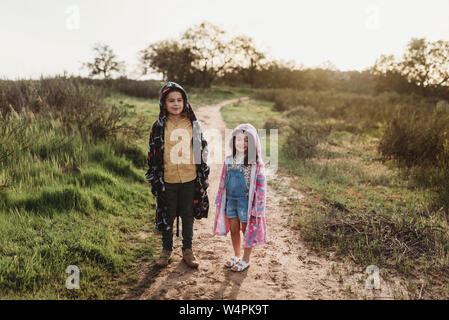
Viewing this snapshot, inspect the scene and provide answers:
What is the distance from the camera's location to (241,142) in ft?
10.4

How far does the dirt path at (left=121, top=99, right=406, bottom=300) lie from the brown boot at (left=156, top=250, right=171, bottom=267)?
0.24 feet

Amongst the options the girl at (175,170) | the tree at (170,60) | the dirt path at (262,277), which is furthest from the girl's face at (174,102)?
the tree at (170,60)

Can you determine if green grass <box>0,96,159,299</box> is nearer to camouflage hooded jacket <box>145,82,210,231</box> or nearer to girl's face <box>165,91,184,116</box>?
camouflage hooded jacket <box>145,82,210,231</box>

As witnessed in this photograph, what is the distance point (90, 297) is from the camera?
274 cm

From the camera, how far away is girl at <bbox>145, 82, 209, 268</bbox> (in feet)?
10.5

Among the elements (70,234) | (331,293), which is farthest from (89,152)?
(331,293)

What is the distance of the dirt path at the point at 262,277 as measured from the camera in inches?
111

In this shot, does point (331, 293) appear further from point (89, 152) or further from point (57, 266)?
point (89, 152)

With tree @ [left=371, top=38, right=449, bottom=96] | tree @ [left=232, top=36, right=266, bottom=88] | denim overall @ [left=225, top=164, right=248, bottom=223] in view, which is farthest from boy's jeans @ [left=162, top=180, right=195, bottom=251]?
tree @ [left=232, top=36, right=266, bottom=88]

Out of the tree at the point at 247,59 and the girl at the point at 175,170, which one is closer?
the girl at the point at 175,170

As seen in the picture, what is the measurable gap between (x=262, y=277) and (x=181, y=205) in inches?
48.1

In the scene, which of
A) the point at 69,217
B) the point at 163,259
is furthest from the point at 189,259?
the point at 69,217

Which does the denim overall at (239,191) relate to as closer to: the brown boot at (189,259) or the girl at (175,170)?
the girl at (175,170)
